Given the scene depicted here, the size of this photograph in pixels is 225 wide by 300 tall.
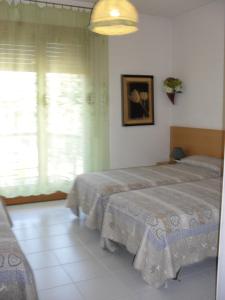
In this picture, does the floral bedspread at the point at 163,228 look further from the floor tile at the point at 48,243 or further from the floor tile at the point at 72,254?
the floor tile at the point at 48,243

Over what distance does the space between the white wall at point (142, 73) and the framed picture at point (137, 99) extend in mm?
79

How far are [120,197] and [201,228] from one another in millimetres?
764

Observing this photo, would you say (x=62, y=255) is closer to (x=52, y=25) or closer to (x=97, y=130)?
(x=97, y=130)

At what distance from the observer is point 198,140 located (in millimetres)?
4719

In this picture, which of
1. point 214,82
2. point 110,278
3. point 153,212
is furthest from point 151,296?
point 214,82

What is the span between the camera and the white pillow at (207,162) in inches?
155

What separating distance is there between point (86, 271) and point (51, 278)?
0.28 metres

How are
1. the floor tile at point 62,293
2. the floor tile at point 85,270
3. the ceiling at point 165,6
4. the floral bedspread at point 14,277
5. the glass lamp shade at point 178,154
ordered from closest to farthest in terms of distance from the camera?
the floral bedspread at point 14,277, the floor tile at point 62,293, the floor tile at point 85,270, the ceiling at point 165,6, the glass lamp shade at point 178,154

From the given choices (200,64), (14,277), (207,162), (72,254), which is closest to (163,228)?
(72,254)

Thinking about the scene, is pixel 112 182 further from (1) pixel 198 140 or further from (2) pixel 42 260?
(1) pixel 198 140

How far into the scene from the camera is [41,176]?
172 inches

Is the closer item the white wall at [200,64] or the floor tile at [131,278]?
the floor tile at [131,278]

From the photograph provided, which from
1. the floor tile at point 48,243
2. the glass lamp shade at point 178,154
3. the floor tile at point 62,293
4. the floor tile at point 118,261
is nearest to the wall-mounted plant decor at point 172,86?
the glass lamp shade at point 178,154

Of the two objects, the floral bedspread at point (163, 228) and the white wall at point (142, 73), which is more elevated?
the white wall at point (142, 73)
